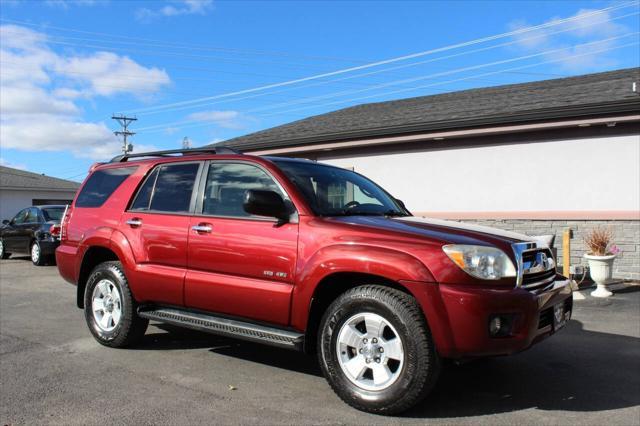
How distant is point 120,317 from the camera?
5316 mm

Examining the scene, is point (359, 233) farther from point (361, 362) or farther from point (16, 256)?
point (16, 256)

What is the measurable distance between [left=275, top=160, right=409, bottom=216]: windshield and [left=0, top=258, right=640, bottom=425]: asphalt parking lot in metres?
1.44

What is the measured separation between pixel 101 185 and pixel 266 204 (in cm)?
266

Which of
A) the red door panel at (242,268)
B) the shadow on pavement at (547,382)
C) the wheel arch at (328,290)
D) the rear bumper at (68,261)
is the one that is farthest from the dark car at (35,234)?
the shadow on pavement at (547,382)

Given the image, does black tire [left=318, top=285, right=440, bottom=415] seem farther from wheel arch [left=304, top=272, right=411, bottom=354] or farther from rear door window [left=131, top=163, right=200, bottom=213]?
rear door window [left=131, top=163, right=200, bottom=213]

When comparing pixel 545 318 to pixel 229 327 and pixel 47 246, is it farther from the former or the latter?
pixel 47 246

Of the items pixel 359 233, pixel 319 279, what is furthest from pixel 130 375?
pixel 359 233

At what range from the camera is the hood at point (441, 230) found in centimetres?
365

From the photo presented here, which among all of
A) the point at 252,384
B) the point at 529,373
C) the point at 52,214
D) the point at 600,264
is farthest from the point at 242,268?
the point at 52,214

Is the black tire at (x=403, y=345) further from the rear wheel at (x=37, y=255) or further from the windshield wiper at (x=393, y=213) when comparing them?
the rear wheel at (x=37, y=255)

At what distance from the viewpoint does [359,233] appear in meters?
3.87

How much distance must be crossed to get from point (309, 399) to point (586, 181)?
8.03m

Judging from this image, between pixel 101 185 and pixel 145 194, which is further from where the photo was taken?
pixel 101 185

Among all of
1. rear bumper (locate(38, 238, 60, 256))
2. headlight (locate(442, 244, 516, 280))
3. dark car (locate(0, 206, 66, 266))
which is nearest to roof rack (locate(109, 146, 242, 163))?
headlight (locate(442, 244, 516, 280))
